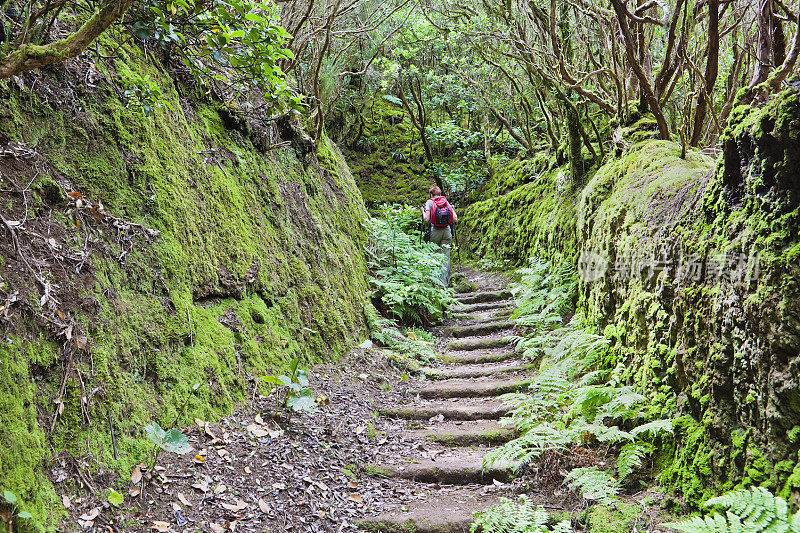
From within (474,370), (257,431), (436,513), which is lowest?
(436,513)

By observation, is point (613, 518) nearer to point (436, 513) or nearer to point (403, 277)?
point (436, 513)

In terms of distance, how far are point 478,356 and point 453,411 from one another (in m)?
1.82

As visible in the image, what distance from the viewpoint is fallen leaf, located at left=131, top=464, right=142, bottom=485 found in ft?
9.11

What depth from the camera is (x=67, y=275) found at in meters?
2.98

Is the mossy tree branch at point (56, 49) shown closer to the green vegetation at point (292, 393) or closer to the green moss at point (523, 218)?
the green vegetation at point (292, 393)

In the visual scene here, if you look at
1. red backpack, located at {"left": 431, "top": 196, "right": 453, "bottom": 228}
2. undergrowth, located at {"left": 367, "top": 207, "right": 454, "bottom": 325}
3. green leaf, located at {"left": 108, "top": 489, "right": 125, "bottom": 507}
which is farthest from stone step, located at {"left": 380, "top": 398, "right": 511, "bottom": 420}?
red backpack, located at {"left": 431, "top": 196, "right": 453, "bottom": 228}

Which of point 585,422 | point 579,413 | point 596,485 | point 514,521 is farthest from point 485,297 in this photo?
point 514,521

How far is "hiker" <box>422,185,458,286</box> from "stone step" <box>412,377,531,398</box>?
149 inches

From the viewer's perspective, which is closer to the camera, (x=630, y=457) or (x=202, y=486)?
(x=202, y=486)

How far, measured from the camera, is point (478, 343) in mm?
7391

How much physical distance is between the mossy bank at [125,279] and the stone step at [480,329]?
103 inches

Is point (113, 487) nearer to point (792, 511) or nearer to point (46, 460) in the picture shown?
point (46, 460)

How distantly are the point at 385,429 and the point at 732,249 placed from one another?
3558 mm

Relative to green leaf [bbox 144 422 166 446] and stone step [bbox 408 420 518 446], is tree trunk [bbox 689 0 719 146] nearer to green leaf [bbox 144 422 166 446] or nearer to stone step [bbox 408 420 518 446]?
stone step [bbox 408 420 518 446]
